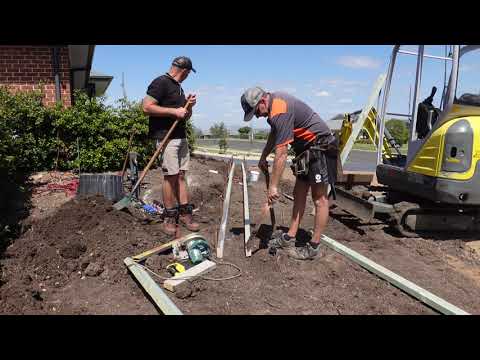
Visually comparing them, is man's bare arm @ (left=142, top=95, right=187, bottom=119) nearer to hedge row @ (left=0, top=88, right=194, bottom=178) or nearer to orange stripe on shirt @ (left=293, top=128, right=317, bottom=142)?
orange stripe on shirt @ (left=293, top=128, right=317, bottom=142)

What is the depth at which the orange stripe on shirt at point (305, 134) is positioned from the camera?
4.39 meters

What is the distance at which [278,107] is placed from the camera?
4105 millimetres

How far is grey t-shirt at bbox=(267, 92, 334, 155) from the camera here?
4.05 meters

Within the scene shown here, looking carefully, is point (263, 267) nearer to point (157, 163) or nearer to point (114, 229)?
point (114, 229)

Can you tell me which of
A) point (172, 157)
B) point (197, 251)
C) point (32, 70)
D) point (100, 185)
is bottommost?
point (197, 251)

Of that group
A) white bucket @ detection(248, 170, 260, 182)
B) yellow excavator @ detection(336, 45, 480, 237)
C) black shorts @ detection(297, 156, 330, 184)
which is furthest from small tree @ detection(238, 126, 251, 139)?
black shorts @ detection(297, 156, 330, 184)

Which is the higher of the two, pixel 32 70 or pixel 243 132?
pixel 32 70

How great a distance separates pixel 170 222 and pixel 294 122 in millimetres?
2121

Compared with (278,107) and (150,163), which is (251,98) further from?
(150,163)

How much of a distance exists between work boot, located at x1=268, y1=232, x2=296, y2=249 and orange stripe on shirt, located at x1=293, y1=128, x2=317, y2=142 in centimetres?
126

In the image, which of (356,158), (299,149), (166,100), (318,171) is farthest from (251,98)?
(356,158)

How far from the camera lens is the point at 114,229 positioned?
191 inches

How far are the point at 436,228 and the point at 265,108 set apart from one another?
3817 millimetres
